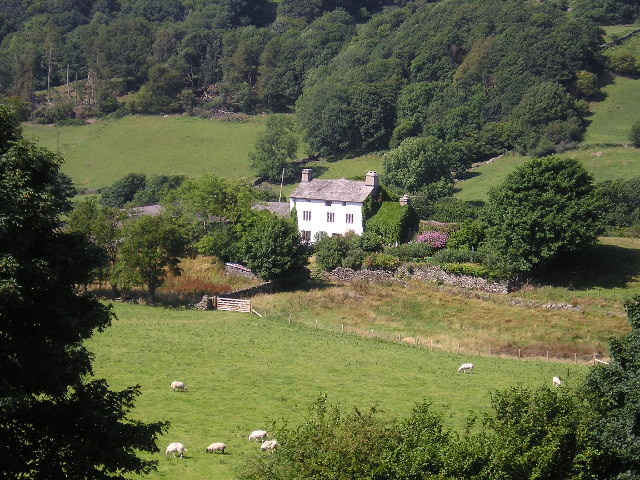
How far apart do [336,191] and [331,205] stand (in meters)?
1.45

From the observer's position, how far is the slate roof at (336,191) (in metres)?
80.4

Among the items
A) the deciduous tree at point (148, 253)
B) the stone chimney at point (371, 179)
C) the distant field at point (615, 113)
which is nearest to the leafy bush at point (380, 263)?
the stone chimney at point (371, 179)

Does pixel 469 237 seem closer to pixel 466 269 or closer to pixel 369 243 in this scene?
pixel 466 269

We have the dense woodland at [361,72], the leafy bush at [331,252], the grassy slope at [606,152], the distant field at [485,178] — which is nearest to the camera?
the leafy bush at [331,252]

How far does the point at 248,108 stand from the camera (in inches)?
5999

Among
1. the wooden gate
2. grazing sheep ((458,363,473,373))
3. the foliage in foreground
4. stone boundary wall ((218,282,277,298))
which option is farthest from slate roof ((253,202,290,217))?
the foliage in foreground

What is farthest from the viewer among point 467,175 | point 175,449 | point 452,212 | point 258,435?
point 467,175

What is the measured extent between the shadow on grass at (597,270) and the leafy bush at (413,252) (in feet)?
33.2

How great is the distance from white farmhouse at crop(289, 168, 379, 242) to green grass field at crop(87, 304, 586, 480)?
25.3 metres

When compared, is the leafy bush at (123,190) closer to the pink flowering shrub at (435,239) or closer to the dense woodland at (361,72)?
the dense woodland at (361,72)

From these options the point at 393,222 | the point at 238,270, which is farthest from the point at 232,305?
the point at 393,222

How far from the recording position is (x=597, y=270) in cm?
6575

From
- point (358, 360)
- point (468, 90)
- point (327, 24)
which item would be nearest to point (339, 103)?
point (468, 90)

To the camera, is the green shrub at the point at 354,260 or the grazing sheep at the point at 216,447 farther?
the green shrub at the point at 354,260
